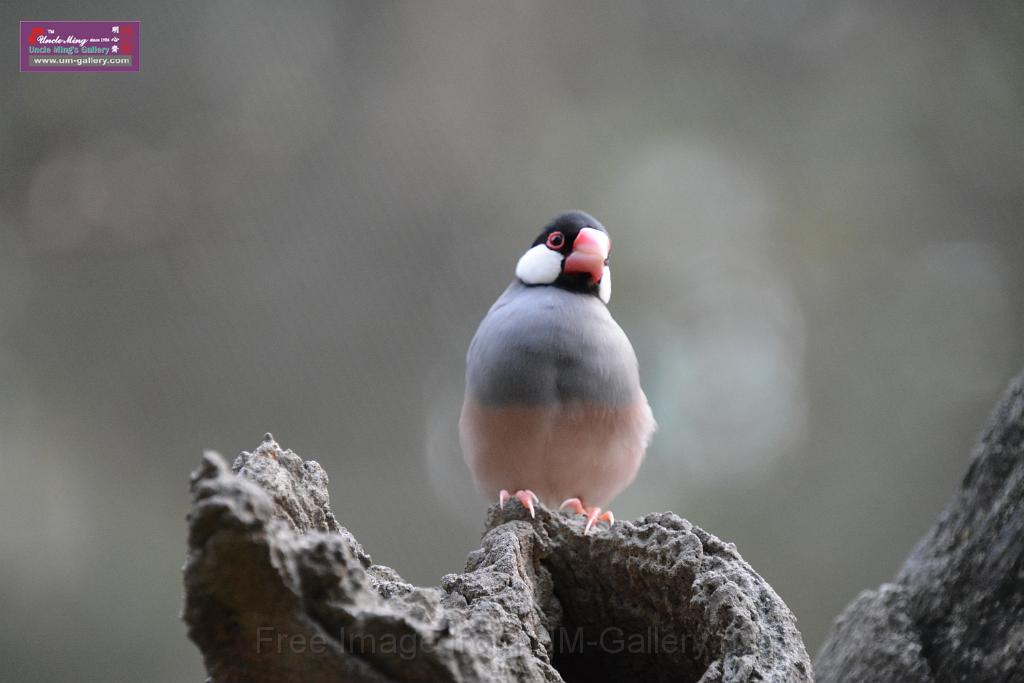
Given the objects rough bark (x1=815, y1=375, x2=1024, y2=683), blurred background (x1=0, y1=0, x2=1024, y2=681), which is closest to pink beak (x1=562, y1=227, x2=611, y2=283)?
rough bark (x1=815, y1=375, x2=1024, y2=683)

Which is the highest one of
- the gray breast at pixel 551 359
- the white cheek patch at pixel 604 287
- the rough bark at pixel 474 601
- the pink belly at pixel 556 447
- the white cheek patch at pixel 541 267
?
the white cheek patch at pixel 541 267

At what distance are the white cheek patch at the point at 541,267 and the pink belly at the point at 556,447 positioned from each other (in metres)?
0.29

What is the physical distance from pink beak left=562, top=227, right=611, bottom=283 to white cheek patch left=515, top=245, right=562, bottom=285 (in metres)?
0.02

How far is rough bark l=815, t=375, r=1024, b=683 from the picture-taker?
1.28 m

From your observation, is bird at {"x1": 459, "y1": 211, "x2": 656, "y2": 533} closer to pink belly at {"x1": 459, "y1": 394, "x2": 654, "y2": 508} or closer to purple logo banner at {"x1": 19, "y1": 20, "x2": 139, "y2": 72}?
pink belly at {"x1": 459, "y1": 394, "x2": 654, "y2": 508}

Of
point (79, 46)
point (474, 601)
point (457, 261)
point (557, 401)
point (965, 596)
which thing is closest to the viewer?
point (474, 601)

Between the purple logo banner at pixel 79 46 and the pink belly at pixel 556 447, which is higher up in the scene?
the purple logo banner at pixel 79 46

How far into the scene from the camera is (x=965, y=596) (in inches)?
53.8

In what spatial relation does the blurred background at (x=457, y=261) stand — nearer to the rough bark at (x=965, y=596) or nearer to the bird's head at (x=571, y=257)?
the bird's head at (x=571, y=257)

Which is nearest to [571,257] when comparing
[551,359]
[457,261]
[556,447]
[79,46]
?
[551,359]

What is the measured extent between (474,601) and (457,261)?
2018mm

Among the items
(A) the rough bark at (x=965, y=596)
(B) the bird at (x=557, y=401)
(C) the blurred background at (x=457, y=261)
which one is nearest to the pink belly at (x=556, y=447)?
(B) the bird at (x=557, y=401)

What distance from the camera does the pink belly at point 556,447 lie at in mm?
1608

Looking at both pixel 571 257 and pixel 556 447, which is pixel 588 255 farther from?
pixel 556 447
